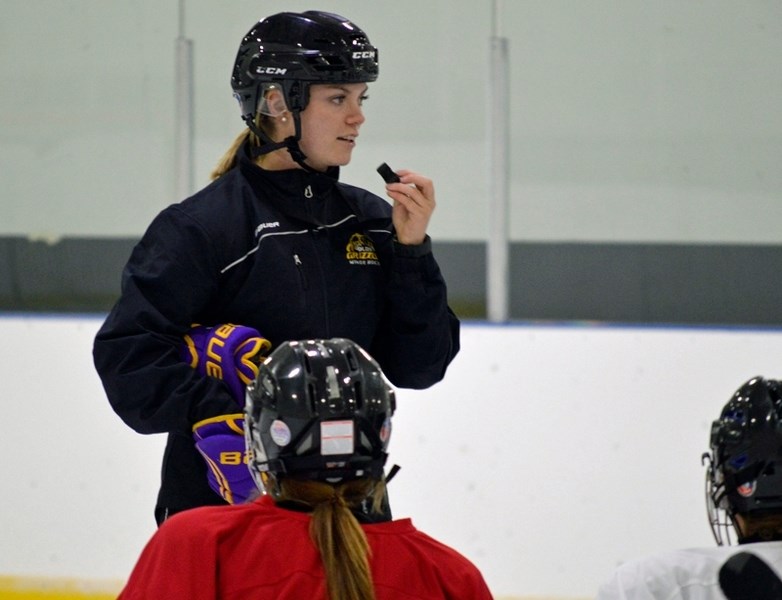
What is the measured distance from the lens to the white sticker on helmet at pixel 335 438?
132 cm

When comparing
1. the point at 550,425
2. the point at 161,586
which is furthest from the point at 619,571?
the point at 550,425

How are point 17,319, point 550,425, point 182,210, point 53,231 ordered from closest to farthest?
point 182,210, point 550,425, point 17,319, point 53,231

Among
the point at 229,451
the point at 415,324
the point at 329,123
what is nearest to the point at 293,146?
the point at 329,123

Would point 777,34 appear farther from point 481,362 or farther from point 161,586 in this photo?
point 161,586

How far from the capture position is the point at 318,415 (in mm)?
1326

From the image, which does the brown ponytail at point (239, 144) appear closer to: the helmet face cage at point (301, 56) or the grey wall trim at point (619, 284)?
the helmet face cage at point (301, 56)

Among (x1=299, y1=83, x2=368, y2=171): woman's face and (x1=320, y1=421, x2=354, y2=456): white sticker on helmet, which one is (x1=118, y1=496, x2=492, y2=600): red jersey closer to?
(x1=320, y1=421, x2=354, y2=456): white sticker on helmet

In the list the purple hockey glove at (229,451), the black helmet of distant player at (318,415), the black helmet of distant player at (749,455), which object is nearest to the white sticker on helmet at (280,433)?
the black helmet of distant player at (318,415)

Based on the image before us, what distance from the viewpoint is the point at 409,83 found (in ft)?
12.5

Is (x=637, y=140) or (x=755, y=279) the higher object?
(x=637, y=140)

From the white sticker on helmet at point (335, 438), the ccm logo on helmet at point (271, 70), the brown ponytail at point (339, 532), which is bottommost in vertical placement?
the brown ponytail at point (339, 532)

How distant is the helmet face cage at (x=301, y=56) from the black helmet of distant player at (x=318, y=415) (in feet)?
2.48

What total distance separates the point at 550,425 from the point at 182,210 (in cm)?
160

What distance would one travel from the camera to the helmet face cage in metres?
2.05
